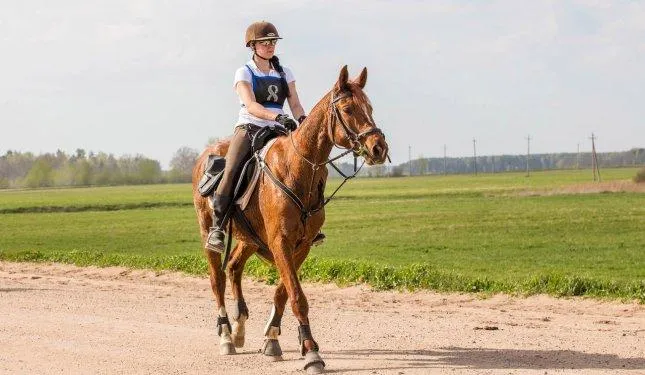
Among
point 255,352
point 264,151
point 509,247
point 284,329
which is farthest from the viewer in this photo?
point 509,247

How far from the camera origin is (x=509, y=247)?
2995 centimetres

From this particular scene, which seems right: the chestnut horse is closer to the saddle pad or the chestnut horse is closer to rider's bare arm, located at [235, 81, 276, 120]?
the saddle pad

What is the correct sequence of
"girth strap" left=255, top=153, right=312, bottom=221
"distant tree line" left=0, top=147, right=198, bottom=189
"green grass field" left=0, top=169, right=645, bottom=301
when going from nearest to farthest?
1. "girth strap" left=255, top=153, right=312, bottom=221
2. "green grass field" left=0, top=169, right=645, bottom=301
3. "distant tree line" left=0, top=147, right=198, bottom=189

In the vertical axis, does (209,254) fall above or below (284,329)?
above

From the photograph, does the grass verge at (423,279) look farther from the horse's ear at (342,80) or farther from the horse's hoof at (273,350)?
the horse's ear at (342,80)

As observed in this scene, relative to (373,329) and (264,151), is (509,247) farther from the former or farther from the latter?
(264,151)

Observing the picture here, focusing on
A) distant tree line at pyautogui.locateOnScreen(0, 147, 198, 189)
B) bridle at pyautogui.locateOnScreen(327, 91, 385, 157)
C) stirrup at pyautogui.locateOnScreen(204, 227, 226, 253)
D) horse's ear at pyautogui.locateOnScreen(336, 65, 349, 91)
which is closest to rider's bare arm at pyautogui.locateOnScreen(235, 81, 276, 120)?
bridle at pyautogui.locateOnScreen(327, 91, 385, 157)

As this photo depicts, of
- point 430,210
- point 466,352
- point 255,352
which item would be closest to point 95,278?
point 255,352

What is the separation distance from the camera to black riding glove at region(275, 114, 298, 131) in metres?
10.5

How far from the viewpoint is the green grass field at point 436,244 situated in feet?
60.5

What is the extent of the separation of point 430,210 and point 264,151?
4667 cm

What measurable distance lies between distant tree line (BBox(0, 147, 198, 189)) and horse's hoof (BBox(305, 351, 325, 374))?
156125 mm

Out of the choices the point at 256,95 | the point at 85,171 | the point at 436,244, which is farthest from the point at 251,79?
the point at 85,171

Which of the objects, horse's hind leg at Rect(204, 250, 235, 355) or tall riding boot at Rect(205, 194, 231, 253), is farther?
horse's hind leg at Rect(204, 250, 235, 355)
